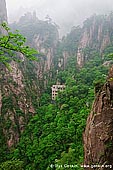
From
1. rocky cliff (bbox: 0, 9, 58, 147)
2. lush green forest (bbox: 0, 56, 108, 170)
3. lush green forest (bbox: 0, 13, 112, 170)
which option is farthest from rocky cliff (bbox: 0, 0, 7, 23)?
lush green forest (bbox: 0, 56, 108, 170)

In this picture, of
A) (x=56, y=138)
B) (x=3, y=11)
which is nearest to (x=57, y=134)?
(x=56, y=138)

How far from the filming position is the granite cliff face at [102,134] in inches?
330

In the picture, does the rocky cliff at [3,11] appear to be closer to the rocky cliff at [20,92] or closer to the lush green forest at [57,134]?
the rocky cliff at [20,92]

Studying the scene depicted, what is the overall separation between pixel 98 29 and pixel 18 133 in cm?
4340

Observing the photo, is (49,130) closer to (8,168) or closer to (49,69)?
(8,168)

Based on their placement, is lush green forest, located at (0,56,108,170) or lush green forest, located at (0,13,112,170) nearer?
lush green forest, located at (0,13,112,170)

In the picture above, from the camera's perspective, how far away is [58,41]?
7138 centimetres

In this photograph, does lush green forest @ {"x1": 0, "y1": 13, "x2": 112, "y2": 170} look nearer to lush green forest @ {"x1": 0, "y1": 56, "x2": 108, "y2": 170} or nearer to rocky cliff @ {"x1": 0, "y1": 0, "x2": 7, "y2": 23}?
lush green forest @ {"x1": 0, "y1": 56, "x2": 108, "y2": 170}

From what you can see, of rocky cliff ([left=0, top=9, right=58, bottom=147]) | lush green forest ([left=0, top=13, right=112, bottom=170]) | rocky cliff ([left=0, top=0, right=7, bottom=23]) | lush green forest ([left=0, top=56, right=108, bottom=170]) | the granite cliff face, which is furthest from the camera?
rocky cliff ([left=0, top=0, right=7, bottom=23])

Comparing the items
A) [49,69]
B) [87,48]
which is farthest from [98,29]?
[49,69]

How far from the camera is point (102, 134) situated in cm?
889

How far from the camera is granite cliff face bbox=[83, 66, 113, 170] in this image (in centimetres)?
839

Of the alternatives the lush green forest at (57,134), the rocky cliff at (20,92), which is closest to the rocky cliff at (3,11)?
the rocky cliff at (20,92)

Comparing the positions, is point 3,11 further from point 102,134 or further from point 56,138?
point 102,134
